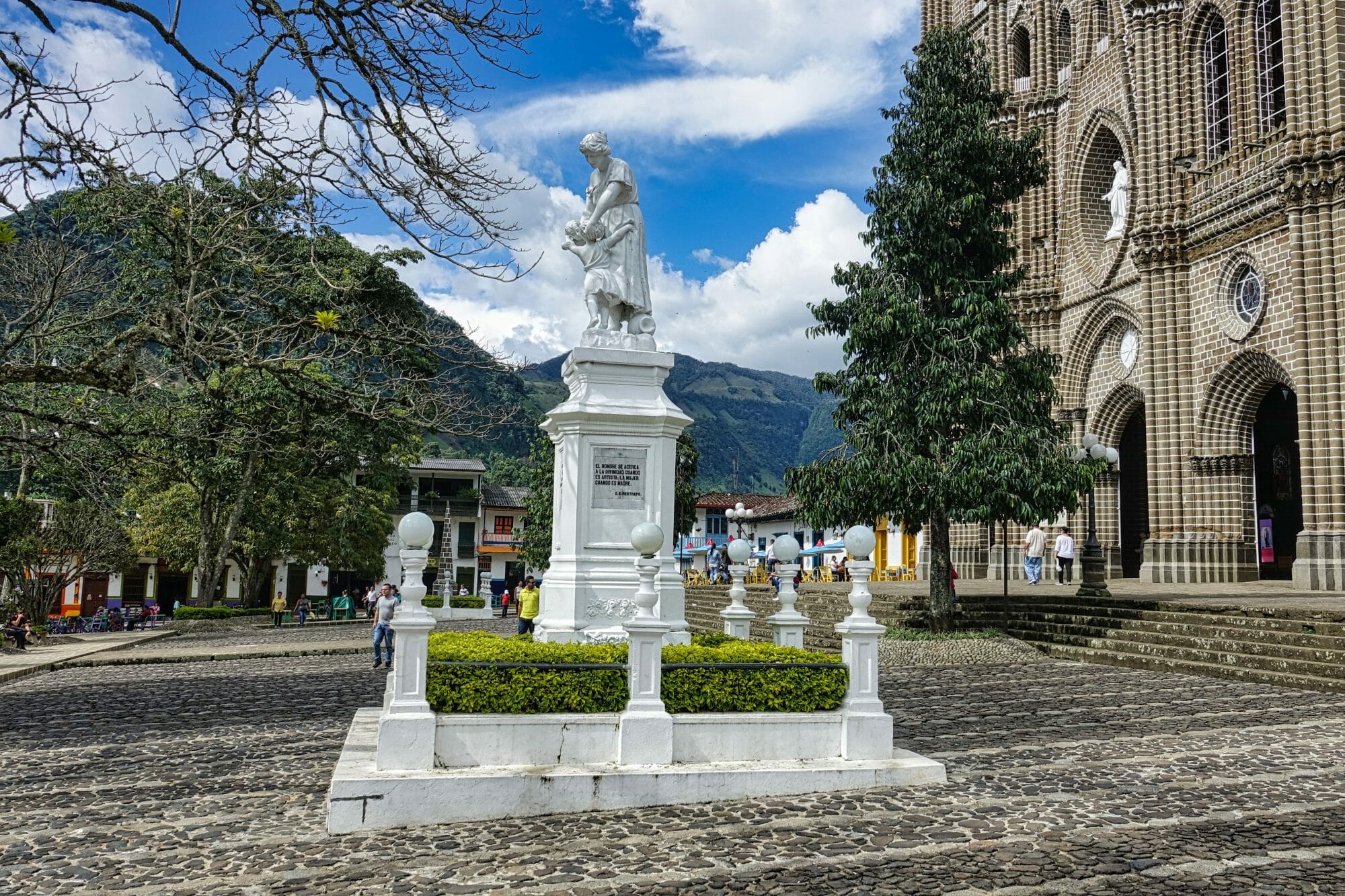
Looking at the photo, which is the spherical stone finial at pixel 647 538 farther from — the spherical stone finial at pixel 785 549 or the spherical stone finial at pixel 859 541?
the spherical stone finial at pixel 785 549

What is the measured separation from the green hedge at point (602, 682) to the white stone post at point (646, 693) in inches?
4.2

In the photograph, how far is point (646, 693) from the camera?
6395mm

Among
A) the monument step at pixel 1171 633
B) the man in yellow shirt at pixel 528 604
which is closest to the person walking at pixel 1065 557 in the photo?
the monument step at pixel 1171 633

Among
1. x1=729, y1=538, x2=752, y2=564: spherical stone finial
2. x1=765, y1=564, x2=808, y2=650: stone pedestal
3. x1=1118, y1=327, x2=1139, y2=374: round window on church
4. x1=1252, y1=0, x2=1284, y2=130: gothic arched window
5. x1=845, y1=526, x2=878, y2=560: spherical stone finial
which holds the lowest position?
x1=765, y1=564, x2=808, y2=650: stone pedestal

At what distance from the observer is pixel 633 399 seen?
8.93 m

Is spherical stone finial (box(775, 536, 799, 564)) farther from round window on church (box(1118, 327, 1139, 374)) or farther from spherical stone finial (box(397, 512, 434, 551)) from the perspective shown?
round window on church (box(1118, 327, 1139, 374))

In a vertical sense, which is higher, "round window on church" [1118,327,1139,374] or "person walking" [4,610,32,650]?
"round window on church" [1118,327,1139,374]

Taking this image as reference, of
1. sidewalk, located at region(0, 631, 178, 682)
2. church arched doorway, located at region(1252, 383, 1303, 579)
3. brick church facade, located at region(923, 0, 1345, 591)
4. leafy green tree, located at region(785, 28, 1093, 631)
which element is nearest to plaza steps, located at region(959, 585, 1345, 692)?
leafy green tree, located at region(785, 28, 1093, 631)

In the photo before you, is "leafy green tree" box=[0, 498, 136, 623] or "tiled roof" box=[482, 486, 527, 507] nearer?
"leafy green tree" box=[0, 498, 136, 623]

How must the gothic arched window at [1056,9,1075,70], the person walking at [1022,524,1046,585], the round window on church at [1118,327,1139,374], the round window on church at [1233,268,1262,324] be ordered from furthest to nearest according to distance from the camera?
1. the gothic arched window at [1056,9,1075,70]
2. the round window on church at [1118,327,1139,374]
3. the person walking at [1022,524,1046,585]
4. the round window on church at [1233,268,1262,324]

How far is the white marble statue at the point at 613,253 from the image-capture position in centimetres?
923

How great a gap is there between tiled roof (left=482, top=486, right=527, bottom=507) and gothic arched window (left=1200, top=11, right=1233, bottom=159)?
41.2m

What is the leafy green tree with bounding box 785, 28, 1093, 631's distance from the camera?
49.9ft

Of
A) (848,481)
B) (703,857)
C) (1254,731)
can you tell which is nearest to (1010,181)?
(848,481)
